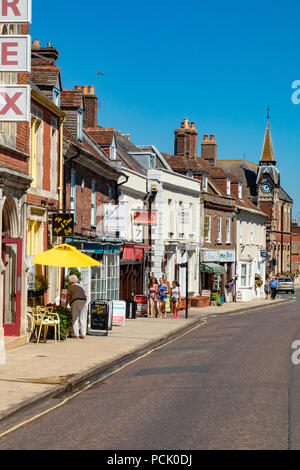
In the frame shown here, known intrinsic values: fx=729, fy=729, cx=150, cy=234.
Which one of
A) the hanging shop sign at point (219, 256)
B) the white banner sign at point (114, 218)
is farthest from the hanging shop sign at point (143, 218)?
the hanging shop sign at point (219, 256)

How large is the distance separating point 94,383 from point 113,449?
556 centimetres

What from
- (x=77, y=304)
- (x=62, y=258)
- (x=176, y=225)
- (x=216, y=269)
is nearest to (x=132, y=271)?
(x=176, y=225)

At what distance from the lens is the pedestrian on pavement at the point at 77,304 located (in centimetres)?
2095

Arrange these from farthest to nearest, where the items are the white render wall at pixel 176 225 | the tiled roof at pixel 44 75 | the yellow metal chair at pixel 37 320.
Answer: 1. the white render wall at pixel 176 225
2. the tiled roof at pixel 44 75
3. the yellow metal chair at pixel 37 320

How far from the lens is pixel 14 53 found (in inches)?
574

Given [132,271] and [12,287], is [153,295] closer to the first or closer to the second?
[132,271]

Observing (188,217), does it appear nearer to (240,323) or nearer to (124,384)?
(240,323)

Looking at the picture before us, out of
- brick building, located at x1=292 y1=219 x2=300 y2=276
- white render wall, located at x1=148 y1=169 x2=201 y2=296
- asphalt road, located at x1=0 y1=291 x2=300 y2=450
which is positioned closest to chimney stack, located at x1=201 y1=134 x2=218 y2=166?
white render wall, located at x1=148 y1=169 x2=201 y2=296

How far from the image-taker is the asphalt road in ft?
28.5

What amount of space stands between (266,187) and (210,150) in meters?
18.9

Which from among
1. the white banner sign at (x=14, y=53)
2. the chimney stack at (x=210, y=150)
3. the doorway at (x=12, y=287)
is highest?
the chimney stack at (x=210, y=150)

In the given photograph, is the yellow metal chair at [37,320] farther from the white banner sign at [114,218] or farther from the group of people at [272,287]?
the group of people at [272,287]

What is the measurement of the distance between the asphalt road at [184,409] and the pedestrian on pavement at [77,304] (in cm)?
373

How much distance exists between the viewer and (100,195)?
3097 cm
